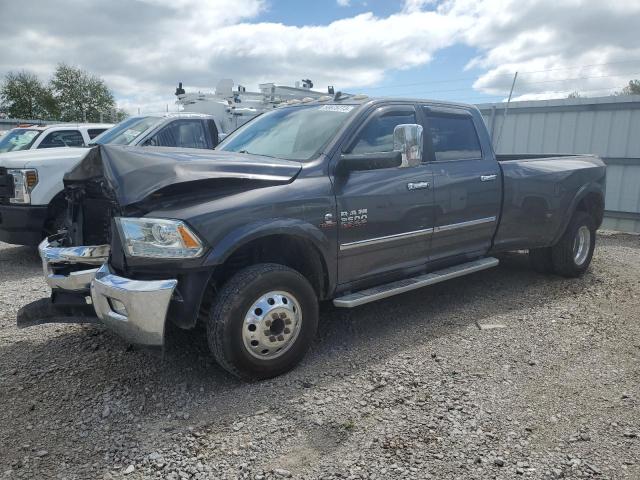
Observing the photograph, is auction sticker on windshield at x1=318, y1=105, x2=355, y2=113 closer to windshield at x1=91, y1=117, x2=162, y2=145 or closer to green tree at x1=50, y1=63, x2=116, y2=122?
windshield at x1=91, y1=117, x2=162, y2=145

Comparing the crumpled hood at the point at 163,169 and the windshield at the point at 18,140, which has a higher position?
the windshield at the point at 18,140

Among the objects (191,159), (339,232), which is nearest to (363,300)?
(339,232)

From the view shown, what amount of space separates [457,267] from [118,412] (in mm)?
3137

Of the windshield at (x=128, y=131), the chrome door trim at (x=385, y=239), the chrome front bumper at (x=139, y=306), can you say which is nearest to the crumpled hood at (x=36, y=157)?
the windshield at (x=128, y=131)

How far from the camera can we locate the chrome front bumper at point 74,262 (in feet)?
11.4

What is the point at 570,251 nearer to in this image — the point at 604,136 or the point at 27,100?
the point at 604,136

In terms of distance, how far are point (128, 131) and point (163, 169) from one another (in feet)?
17.1

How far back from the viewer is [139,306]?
2965 millimetres

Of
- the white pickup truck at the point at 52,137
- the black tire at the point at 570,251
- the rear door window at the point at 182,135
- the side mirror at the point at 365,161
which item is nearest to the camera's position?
the side mirror at the point at 365,161

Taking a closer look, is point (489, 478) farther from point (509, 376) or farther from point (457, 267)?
point (457, 267)

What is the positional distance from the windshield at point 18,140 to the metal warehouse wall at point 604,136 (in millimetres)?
9258

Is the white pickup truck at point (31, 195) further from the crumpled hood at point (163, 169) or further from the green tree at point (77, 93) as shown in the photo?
the green tree at point (77, 93)

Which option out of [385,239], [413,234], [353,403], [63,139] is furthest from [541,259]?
[63,139]

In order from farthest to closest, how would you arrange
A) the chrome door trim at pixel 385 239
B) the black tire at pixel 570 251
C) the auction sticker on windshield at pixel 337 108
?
the black tire at pixel 570 251, the auction sticker on windshield at pixel 337 108, the chrome door trim at pixel 385 239
